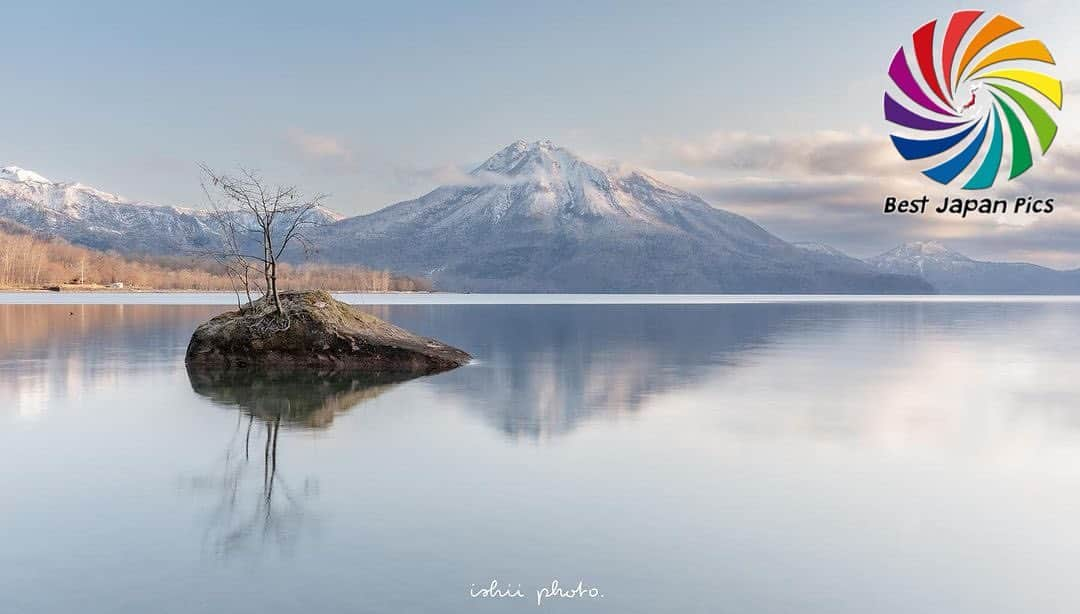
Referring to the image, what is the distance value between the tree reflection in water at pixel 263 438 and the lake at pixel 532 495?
0.08 m

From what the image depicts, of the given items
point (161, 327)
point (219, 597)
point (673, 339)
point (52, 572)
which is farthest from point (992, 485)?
point (161, 327)

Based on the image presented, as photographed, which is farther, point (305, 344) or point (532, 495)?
point (305, 344)

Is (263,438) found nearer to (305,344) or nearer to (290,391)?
(290,391)

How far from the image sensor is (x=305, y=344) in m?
31.1

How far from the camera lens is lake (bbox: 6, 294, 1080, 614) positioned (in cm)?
911

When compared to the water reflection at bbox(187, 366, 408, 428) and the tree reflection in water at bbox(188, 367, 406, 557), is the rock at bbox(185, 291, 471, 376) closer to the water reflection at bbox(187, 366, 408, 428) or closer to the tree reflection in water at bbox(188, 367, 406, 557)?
the water reflection at bbox(187, 366, 408, 428)

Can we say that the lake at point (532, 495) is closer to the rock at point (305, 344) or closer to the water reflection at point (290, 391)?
the water reflection at point (290, 391)

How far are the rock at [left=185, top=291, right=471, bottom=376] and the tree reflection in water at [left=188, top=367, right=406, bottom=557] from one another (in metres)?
1.15

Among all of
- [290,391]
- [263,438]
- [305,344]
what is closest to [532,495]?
[263,438]

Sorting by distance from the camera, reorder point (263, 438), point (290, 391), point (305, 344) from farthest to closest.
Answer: point (305, 344) < point (290, 391) < point (263, 438)

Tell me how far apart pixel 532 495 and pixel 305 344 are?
19.8 m

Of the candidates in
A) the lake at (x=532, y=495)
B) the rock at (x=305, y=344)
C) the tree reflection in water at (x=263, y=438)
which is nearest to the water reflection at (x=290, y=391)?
the tree reflection in water at (x=263, y=438)

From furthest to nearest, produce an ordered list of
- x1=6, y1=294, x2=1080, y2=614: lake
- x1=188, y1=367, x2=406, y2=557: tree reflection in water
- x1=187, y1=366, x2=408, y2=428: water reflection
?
x1=187, y1=366, x2=408, y2=428: water reflection → x1=188, y1=367, x2=406, y2=557: tree reflection in water → x1=6, y1=294, x2=1080, y2=614: lake

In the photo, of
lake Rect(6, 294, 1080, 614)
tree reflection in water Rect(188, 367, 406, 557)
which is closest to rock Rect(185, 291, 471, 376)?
tree reflection in water Rect(188, 367, 406, 557)
